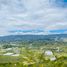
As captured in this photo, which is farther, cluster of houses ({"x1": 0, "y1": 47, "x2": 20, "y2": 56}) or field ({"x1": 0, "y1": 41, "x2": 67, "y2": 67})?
cluster of houses ({"x1": 0, "y1": 47, "x2": 20, "y2": 56})

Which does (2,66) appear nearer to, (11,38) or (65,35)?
(11,38)

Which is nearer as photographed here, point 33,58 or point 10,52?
point 33,58

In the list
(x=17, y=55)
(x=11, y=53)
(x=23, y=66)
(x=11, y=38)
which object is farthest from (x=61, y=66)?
(x=11, y=38)

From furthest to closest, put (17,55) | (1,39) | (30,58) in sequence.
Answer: (1,39)
(17,55)
(30,58)

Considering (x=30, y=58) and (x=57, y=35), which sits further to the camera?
(x=57, y=35)

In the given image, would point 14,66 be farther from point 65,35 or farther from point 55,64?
point 65,35

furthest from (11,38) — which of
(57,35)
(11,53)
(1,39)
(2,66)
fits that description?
(2,66)

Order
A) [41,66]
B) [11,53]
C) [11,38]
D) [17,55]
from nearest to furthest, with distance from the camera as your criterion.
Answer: [41,66] < [17,55] < [11,53] < [11,38]

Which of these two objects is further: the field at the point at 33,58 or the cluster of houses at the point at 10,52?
the cluster of houses at the point at 10,52

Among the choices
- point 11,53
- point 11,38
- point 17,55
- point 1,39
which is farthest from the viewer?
point 11,38
